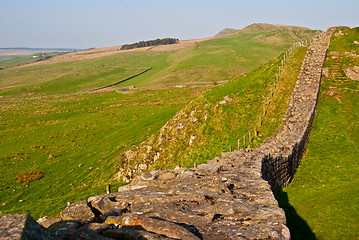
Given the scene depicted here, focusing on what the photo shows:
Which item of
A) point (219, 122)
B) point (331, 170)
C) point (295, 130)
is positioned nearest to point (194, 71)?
point (219, 122)

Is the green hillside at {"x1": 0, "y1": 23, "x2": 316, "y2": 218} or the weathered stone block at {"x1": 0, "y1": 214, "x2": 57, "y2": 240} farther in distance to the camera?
the green hillside at {"x1": 0, "y1": 23, "x2": 316, "y2": 218}

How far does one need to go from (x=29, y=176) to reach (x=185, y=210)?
129 feet

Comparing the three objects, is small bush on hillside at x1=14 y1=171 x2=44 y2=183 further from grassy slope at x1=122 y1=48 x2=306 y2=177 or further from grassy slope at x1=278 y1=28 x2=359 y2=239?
grassy slope at x1=278 y1=28 x2=359 y2=239

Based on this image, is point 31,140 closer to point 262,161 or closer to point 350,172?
point 262,161

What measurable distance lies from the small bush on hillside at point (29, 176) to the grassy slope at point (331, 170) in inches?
1420

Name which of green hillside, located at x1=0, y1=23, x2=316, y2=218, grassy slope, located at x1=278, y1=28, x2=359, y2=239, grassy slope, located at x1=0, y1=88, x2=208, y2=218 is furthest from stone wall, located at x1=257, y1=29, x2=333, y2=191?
grassy slope, located at x1=0, y1=88, x2=208, y2=218

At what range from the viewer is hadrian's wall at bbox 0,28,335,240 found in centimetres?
819

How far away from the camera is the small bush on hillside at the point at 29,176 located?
41.4 m

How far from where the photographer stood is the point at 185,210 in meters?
11.0

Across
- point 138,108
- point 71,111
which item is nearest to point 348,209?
point 138,108

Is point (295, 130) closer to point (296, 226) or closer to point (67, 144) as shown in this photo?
point (296, 226)

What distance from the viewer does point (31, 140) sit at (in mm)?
61938

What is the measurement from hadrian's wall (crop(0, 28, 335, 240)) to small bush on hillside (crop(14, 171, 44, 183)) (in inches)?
1275

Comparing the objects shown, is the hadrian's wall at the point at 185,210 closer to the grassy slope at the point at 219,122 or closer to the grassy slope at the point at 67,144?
the grassy slope at the point at 219,122
